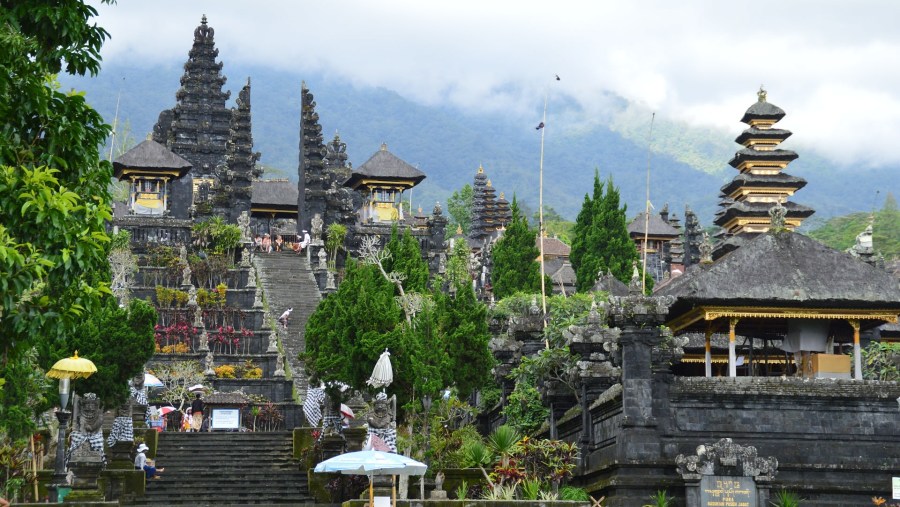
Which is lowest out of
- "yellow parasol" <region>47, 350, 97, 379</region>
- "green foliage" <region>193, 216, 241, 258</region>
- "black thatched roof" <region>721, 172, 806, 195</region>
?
"yellow parasol" <region>47, 350, 97, 379</region>

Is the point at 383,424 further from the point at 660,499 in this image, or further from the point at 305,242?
the point at 305,242

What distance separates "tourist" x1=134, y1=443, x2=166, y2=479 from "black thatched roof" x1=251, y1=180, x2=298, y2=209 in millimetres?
41947

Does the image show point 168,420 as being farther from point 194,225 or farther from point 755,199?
point 755,199

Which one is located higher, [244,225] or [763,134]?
[763,134]

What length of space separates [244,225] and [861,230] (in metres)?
62.9

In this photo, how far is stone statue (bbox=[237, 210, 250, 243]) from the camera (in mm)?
58562

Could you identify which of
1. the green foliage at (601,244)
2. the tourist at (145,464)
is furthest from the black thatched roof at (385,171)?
the tourist at (145,464)

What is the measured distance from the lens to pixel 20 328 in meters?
13.6

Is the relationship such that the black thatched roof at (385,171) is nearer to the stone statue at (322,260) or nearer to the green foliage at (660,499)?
the stone statue at (322,260)

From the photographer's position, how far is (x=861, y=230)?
353 ft

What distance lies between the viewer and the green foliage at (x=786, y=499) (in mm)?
23103

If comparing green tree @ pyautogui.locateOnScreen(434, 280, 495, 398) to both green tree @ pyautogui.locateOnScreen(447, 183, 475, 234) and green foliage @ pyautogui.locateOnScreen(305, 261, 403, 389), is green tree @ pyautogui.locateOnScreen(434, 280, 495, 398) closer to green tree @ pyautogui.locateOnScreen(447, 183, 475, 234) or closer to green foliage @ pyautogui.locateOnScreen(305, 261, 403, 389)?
green foliage @ pyautogui.locateOnScreen(305, 261, 403, 389)

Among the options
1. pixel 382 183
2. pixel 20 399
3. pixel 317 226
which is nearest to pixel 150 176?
pixel 317 226

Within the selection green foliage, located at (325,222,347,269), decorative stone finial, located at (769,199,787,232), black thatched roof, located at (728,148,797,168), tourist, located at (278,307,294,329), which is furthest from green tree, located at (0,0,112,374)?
green foliage, located at (325,222,347,269)
